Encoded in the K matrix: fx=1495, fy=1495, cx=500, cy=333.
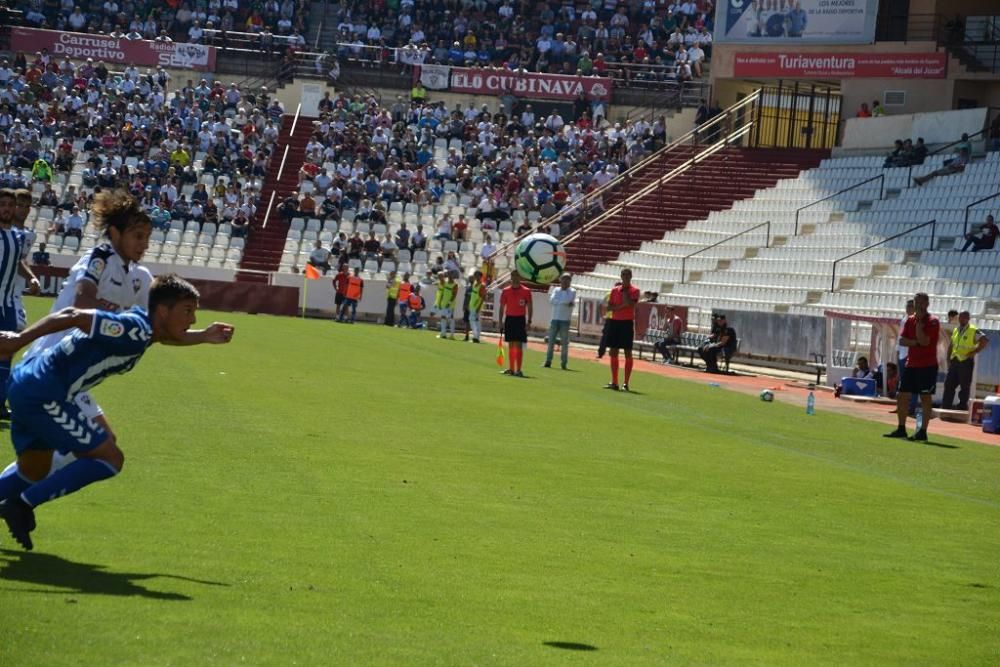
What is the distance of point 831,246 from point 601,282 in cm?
805

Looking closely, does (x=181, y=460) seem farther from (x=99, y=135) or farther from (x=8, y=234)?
(x=99, y=135)

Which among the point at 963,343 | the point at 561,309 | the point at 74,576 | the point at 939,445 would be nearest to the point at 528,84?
the point at 561,309

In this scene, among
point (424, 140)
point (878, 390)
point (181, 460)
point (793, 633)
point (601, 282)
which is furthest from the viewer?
point (424, 140)

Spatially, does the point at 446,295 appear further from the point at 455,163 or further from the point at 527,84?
the point at 527,84

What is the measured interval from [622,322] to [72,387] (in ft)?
58.5

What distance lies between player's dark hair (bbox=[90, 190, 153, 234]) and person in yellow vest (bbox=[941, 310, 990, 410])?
18.0 m

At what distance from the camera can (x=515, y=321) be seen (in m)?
26.2

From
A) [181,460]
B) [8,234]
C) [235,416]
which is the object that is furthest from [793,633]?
[235,416]

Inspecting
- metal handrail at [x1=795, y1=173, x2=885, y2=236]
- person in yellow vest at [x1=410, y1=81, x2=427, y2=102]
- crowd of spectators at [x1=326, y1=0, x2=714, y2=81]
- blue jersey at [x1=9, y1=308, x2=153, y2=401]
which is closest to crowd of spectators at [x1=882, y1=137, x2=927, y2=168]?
metal handrail at [x1=795, y1=173, x2=885, y2=236]

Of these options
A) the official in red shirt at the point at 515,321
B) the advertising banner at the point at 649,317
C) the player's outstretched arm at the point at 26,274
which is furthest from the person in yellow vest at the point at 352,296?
the player's outstretched arm at the point at 26,274

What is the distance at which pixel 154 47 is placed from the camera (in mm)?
59531

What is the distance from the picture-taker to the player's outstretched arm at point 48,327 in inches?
285

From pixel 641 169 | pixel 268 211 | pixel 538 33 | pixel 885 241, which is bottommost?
pixel 268 211

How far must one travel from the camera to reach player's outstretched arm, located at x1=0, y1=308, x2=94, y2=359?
724 centimetres
